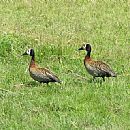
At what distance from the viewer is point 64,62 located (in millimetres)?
12539

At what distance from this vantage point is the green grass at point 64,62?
8.98 m

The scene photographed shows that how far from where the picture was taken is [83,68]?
1214 cm

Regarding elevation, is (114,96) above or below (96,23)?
below

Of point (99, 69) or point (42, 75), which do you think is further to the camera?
point (99, 69)

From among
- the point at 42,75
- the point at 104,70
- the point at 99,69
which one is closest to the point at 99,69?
the point at 99,69

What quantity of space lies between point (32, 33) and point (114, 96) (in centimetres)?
528

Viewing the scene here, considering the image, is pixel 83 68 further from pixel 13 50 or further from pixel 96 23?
pixel 96 23

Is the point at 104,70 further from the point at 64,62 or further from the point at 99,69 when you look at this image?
the point at 64,62

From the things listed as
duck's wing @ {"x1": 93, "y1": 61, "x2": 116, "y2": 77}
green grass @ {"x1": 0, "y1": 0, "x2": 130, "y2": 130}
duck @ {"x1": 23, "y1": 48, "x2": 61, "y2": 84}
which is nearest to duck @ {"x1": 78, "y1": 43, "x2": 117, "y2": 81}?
duck's wing @ {"x1": 93, "y1": 61, "x2": 116, "y2": 77}

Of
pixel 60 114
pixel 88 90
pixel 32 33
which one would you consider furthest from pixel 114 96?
pixel 32 33

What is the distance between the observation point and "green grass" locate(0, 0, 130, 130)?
29.5ft

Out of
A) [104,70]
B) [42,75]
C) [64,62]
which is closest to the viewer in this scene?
[42,75]

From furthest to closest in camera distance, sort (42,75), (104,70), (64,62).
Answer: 1. (64,62)
2. (104,70)
3. (42,75)

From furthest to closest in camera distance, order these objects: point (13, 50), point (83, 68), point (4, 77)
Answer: point (13, 50)
point (83, 68)
point (4, 77)
